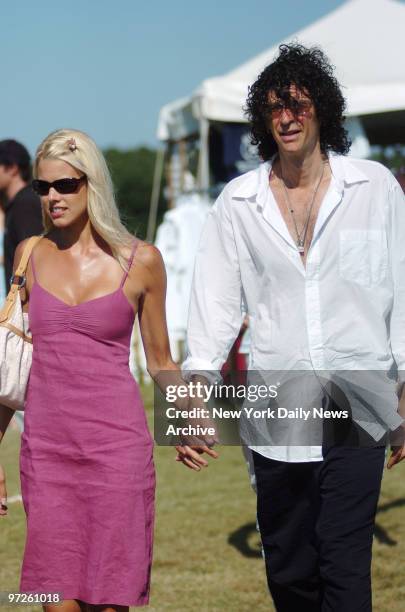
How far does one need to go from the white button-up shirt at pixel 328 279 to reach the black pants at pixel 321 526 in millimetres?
87

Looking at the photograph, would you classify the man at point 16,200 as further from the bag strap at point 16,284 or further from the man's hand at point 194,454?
the man's hand at point 194,454

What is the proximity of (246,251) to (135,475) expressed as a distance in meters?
0.81

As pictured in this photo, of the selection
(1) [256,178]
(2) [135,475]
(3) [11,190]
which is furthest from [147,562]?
(3) [11,190]

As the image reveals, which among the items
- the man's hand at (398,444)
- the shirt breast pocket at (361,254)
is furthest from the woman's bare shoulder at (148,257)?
the man's hand at (398,444)

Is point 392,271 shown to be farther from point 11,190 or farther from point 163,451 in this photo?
point 163,451

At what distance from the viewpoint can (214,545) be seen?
6316mm

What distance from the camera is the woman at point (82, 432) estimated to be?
3402mm

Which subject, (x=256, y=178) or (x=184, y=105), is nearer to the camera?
(x=256, y=178)

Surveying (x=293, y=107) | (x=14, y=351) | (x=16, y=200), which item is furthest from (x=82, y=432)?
(x=16, y=200)

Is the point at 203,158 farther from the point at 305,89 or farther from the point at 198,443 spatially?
the point at 198,443

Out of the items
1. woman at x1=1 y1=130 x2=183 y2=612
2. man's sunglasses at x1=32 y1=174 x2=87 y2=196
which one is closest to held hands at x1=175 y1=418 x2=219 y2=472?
woman at x1=1 y1=130 x2=183 y2=612

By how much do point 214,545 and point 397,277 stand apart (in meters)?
3.29

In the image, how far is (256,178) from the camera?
3600mm

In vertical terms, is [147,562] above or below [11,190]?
below
